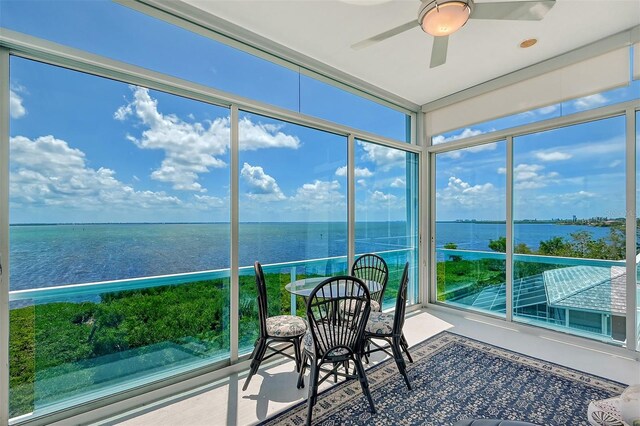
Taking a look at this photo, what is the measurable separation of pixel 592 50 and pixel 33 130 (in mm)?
4892

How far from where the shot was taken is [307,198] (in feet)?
11.1

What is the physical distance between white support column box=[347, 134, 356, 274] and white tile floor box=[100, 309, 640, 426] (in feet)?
3.85

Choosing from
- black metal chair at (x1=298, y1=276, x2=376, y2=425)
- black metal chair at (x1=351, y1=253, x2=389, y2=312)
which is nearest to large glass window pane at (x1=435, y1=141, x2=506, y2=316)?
black metal chair at (x1=351, y1=253, x2=389, y2=312)

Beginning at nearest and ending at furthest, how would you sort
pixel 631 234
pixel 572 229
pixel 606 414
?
pixel 606 414, pixel 631 234, pixel 572 229

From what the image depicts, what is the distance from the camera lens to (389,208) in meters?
4.24

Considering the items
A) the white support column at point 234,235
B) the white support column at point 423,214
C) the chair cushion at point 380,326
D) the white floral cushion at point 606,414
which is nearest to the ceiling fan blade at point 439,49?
the white support column at point 234,235

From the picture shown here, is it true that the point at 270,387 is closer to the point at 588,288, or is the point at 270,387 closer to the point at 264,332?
the point at 264,332

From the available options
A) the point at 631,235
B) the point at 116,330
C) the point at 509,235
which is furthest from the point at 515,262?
the point at 116,330

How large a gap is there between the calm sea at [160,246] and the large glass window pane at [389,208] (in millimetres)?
75

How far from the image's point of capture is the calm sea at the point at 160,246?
6.69ft

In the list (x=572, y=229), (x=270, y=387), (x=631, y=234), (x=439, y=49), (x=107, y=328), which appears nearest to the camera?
(x=107, y=328)

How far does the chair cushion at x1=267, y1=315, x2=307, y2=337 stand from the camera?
247 centimetres

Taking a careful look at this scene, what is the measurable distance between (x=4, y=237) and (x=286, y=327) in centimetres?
200

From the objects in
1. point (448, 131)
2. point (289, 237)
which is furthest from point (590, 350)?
point (289, 237)
